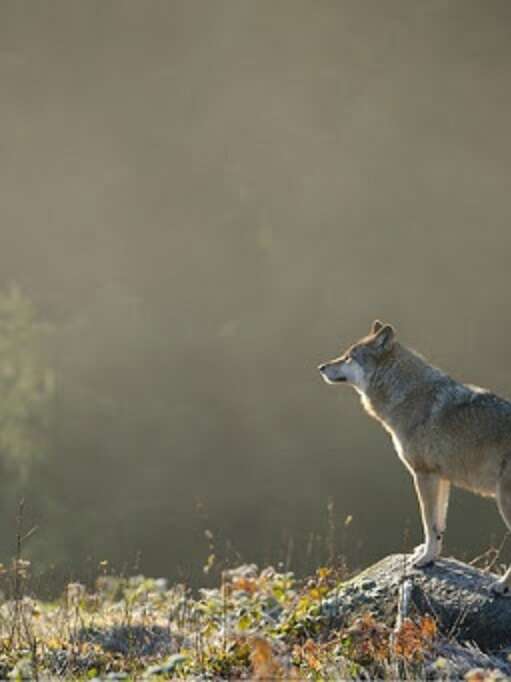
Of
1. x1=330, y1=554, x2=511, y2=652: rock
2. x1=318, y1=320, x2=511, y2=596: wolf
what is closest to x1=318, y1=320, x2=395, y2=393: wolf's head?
x1=318, y1=320, x2=511, y2=596: wolf

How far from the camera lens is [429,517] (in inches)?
340

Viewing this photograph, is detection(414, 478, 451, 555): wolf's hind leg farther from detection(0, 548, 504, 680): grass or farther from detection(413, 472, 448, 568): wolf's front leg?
detection(0, 548, 504, 680): grass

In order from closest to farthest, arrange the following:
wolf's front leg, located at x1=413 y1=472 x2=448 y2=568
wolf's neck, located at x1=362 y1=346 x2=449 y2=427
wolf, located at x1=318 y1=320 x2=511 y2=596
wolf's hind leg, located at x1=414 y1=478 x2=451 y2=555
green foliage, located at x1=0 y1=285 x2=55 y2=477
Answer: wolf, located at x1=318 y1=320 x2=511 y2=596 < wolf's front leg, located at x1=413 y1=472 x2=448 y2=568 < wolf's hind leg, located at x1=414 y1=478 x2=451 y2=555 < wolf's neck, located at x1=362 y1=346 x2=449 y2=427 < green foliage, located at x1=0 y1=285 x2=55 y2=477

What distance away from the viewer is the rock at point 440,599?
7848 millimetres

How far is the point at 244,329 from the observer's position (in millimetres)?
43812

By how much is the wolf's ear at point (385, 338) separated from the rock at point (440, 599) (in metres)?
1.99

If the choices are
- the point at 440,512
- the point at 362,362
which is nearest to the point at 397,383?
the point at 362,362

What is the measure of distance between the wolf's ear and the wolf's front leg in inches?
53.8

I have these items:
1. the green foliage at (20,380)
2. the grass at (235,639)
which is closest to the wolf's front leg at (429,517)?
the grass at (235,639)

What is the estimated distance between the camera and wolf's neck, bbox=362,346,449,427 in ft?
29.9

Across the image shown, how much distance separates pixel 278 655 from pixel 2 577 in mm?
2646

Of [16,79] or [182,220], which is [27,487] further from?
[16,79]

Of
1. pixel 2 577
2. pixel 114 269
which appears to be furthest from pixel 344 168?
pixel 2 577

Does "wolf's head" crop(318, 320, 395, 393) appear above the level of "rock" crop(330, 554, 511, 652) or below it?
above
